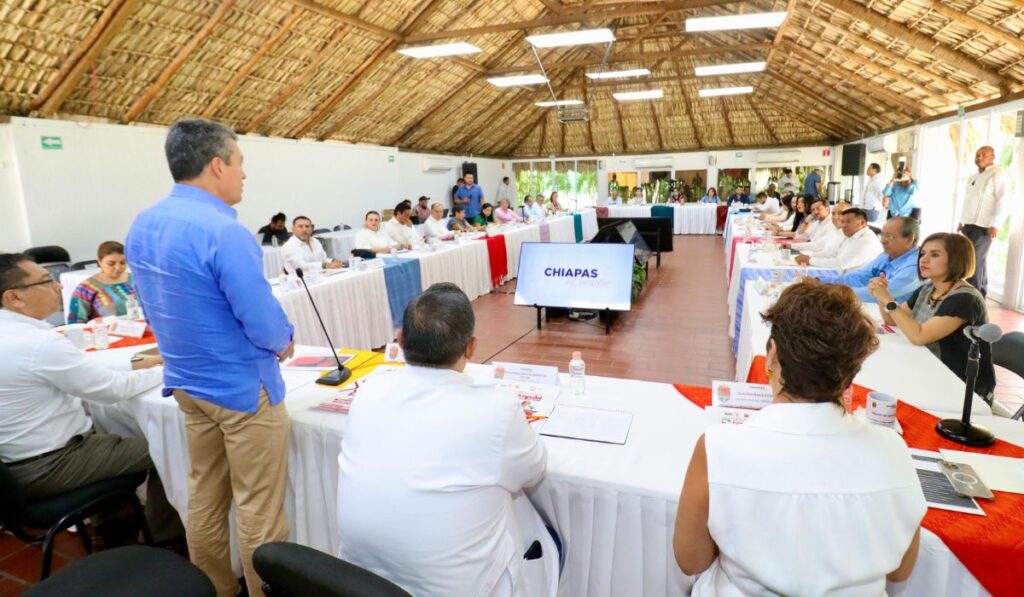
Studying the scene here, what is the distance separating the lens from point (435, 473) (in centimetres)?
108

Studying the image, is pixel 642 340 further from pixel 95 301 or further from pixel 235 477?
Result: pixel 95 301

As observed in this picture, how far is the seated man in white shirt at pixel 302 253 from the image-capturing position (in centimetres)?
521

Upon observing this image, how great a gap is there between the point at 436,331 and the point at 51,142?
7.60 meters

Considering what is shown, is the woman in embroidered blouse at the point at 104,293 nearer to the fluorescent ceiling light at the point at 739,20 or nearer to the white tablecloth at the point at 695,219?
the fluorescent ceiling light at the point at 739,20

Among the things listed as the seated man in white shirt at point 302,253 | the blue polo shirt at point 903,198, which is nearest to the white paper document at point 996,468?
the seated man in white shirt at point 302,253

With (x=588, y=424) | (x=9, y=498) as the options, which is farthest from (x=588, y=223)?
(x=9, y=498)

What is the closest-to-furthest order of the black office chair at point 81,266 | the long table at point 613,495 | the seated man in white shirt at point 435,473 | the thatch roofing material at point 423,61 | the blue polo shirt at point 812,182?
the seated man in white shirt at point 435,473 → the long table at point 613,495 → the thatch roofing material at point 423,61 → the black office chair at point 81,266 → the blue polo shirt at point 812,182

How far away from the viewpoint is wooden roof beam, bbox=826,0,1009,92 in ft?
21.3

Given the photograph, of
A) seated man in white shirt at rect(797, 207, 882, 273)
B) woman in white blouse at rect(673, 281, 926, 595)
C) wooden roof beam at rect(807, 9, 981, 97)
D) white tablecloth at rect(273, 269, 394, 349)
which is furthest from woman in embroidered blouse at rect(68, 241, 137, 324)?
wooden roof beam at rect(807, 9, 981, 97)

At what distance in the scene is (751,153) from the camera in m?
16.7

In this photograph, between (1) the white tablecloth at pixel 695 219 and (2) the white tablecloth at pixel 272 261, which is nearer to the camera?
(2) the white tablecloth at pixel 272 261

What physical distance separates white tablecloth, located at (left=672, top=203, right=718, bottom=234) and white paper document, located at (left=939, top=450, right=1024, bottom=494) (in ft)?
44.9

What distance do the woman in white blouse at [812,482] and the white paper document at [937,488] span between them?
0.35 meters

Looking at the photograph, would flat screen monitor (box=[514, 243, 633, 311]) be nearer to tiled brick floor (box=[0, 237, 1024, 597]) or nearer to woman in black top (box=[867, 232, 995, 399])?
tiled brick floor (box=[0, 237, 1024, 597])
